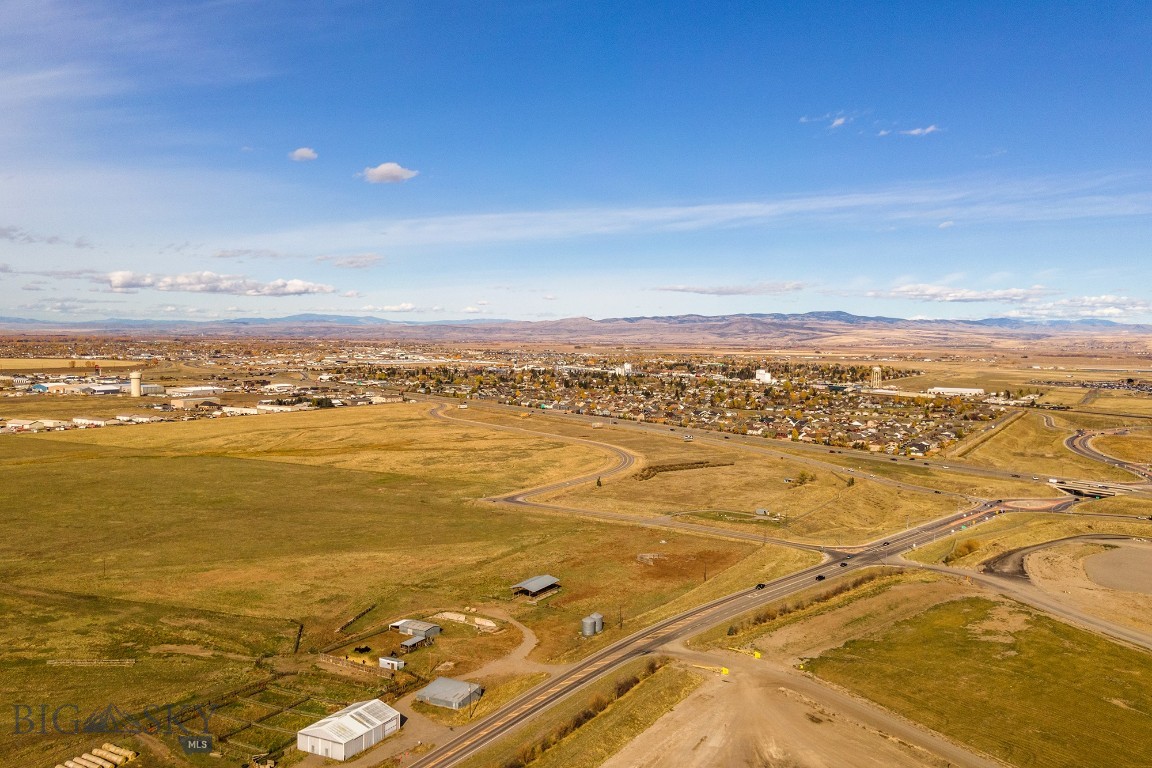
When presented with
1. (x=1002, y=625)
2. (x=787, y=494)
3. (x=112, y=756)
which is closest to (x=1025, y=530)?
(x=787, y=494)

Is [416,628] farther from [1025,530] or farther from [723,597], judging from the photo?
[1025,530]

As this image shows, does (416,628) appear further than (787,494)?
No

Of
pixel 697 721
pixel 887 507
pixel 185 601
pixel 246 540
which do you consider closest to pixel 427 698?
pixel 697 721

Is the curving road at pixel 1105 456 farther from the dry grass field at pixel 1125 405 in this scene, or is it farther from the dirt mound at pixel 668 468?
the dirt mound at pixel 668 468

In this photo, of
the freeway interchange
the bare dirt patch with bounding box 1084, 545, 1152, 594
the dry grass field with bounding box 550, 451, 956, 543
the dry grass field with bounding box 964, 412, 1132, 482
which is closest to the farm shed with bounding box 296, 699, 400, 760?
the freeway interchange

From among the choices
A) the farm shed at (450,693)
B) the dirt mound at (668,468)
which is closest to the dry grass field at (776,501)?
the dirt mound at (668,468)

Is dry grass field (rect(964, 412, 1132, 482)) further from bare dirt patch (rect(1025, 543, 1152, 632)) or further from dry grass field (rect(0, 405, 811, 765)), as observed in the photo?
dry grass field (rect(0, 405, 811, 765))

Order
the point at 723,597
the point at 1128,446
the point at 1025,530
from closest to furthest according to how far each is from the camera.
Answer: the point at 723,597
the point at 1025,530
the point at 1128,446
